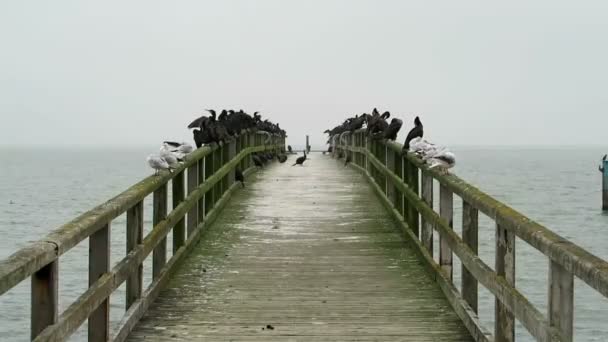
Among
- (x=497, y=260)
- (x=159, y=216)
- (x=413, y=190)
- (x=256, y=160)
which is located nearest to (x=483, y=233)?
(x=256, y=160)

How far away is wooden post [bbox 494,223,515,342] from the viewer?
5258 mm

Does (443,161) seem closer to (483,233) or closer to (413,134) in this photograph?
(413,134)

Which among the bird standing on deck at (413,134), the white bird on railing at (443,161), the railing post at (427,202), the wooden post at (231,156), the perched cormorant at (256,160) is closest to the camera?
the white bird on railing at (443,161)

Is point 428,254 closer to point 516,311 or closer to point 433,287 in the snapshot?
point 433,287

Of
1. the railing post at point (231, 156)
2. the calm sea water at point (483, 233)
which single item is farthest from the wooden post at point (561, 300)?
the railing post at point (231, 156)

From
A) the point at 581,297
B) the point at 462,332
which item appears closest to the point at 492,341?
the point at 462,332

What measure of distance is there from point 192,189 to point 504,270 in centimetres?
525

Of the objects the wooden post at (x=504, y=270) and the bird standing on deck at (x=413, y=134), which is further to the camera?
the bird standing on deck at (x=413, y=134)

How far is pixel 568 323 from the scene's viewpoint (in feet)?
13.4

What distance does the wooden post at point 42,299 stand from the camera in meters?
4.24

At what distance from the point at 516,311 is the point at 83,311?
235 centimetres

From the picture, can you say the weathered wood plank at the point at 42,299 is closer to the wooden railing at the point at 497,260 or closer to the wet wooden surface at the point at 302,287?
the wet wooden surface at the point at 302,287

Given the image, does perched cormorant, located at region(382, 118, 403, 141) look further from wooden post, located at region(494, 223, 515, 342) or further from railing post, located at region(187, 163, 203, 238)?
wooden post, located at region(494, 223, 515, 342)

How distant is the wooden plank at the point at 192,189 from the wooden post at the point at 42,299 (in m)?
5.52
